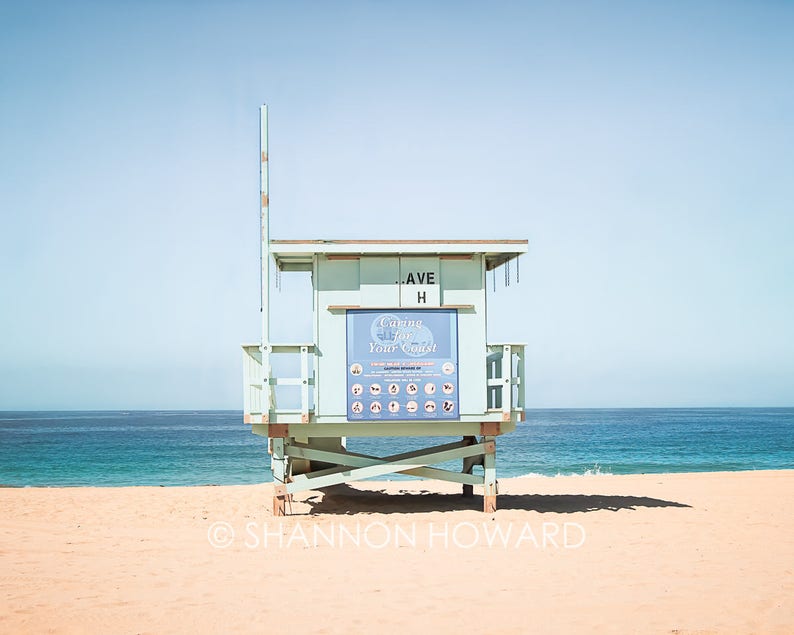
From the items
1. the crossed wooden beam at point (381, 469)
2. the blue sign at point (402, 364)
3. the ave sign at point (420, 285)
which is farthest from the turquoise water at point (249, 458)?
the ave sign at point (420, 285)

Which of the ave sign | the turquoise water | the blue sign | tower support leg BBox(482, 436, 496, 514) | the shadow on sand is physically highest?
the ave sign

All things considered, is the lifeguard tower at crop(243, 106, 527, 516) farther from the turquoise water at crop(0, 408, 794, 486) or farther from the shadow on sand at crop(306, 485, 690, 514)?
the turquoise water at crop(0, 408, 794, 486)

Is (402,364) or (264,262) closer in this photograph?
(264,262)

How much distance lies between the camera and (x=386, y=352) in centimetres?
1349

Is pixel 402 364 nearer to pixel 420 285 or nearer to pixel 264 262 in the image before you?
pixel 420 285

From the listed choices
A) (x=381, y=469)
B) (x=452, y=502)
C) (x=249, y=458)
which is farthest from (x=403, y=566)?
(x=249, y=458)

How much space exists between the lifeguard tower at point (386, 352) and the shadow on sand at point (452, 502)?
1.36 metres

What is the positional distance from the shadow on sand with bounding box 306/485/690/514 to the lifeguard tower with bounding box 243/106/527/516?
136 centimetres

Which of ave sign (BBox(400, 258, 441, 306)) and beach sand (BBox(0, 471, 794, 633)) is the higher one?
ave sign (BBox(400, 258, 441, 306))

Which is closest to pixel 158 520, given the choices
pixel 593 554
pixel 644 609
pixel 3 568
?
pixel 3 568

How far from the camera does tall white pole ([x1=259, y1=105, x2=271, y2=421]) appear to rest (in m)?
13.0

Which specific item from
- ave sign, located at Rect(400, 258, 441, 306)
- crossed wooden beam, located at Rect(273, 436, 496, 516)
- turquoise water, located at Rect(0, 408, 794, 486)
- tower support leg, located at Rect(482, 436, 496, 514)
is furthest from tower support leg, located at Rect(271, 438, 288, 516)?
turquoise water, located at Rect(0, 408, 794, 486)

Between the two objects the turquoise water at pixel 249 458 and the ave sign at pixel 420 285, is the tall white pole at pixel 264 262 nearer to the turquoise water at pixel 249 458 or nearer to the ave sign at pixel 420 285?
the ave sign at pixel 420 285

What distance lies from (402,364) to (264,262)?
291cm
